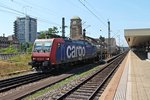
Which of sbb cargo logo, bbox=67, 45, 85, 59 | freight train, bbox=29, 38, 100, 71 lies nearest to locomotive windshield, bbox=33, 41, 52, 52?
freight train, bbox=29, 38, 100, 71

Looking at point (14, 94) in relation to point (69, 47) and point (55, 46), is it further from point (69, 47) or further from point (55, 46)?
point (69, 47)

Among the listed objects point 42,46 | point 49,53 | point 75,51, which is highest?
point 42,46

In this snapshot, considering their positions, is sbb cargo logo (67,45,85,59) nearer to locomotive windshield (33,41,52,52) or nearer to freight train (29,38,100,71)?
freight train (29,38,100,71)

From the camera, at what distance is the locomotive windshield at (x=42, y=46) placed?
22.9 meters

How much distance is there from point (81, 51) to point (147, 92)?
2001 cm

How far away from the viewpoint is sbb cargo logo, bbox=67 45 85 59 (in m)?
26.9

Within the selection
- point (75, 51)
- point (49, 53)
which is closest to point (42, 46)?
point (49, 53)

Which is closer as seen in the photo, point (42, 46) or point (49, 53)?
point (49, 53)

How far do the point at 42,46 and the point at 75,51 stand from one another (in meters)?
6.75

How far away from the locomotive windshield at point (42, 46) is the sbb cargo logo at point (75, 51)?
3.72 m

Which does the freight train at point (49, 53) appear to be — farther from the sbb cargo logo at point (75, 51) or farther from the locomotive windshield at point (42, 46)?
the sbb cargo logo at point (75, 51)

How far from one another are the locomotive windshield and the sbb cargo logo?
3725mm

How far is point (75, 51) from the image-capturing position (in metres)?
29.4

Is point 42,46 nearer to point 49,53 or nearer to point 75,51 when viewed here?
point 49,53
